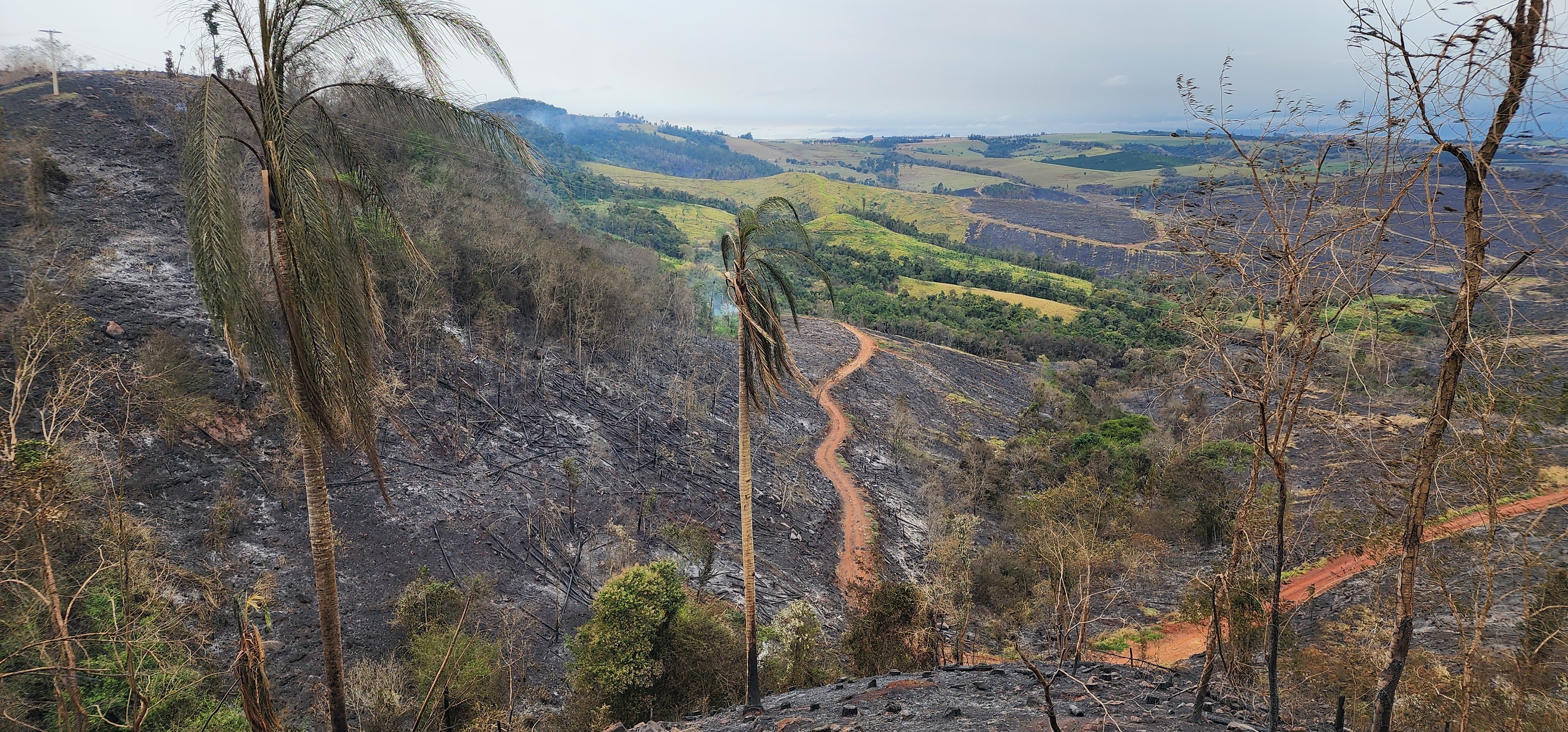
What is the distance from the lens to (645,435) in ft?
78.7

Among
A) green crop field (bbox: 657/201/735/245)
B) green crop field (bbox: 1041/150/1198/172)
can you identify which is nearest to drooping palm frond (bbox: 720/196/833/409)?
green crop field (bbox: 657/201/735/245)

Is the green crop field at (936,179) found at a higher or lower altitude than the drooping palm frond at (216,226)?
higher

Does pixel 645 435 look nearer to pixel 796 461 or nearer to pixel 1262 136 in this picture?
pixel 796 461

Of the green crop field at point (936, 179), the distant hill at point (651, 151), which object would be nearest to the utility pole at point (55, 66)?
the distant hill at point (651, 151)

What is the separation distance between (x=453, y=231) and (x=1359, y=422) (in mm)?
25188

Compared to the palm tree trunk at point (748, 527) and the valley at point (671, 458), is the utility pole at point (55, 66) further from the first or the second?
the palm tree trunk at point (748, 527)

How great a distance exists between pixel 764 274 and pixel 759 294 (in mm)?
292

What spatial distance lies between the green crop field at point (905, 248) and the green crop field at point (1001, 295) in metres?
6.52

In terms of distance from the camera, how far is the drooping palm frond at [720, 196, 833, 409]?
8.43m

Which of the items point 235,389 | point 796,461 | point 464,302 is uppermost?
point 464,302

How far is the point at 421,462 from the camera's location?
57.9 feet

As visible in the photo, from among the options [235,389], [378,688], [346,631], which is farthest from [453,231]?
[378,688]

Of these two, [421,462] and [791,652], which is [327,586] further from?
[421,462]

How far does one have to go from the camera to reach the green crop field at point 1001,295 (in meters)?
64.1
